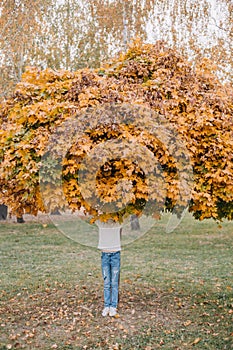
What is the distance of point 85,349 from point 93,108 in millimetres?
2967

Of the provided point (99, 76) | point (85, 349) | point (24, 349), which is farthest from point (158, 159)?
point (24, 349)

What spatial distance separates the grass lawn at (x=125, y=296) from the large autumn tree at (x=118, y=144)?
1.62 metres

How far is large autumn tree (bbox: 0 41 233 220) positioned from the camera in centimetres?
575

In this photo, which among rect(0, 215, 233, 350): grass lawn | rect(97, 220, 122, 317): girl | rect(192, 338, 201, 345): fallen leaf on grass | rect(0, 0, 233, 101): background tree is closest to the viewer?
rect(192, 338, 201, 345): fallen leaf on grass

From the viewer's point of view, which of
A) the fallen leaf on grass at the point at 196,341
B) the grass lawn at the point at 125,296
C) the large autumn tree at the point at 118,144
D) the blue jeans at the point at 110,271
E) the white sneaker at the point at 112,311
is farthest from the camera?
the white sneaker at the point at 112,311

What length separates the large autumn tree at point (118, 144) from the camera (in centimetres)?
575

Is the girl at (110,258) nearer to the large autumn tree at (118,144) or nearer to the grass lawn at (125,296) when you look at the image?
the grass lawn at (125,296)

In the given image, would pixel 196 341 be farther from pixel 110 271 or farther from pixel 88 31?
pixel 88 31

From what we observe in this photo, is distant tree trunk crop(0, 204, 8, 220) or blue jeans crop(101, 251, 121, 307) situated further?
distant tree trunk crop(0, 204, 8, 220)

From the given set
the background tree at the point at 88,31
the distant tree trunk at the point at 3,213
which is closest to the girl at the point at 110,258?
the background tree at the point at 88,31

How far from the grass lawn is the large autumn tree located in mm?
1623

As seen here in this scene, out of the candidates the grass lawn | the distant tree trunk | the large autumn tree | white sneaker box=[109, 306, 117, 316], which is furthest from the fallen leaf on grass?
the distant tree trunk

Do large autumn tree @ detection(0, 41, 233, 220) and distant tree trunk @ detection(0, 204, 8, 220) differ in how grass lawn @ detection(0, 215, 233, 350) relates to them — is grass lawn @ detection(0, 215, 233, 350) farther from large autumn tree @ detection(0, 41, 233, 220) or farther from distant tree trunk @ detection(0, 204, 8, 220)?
distant tree trunk @ detection(0, 204, 8, 220)

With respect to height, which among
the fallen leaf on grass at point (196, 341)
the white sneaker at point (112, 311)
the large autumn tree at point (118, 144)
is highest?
the large autumn tree at point (118, 144)
